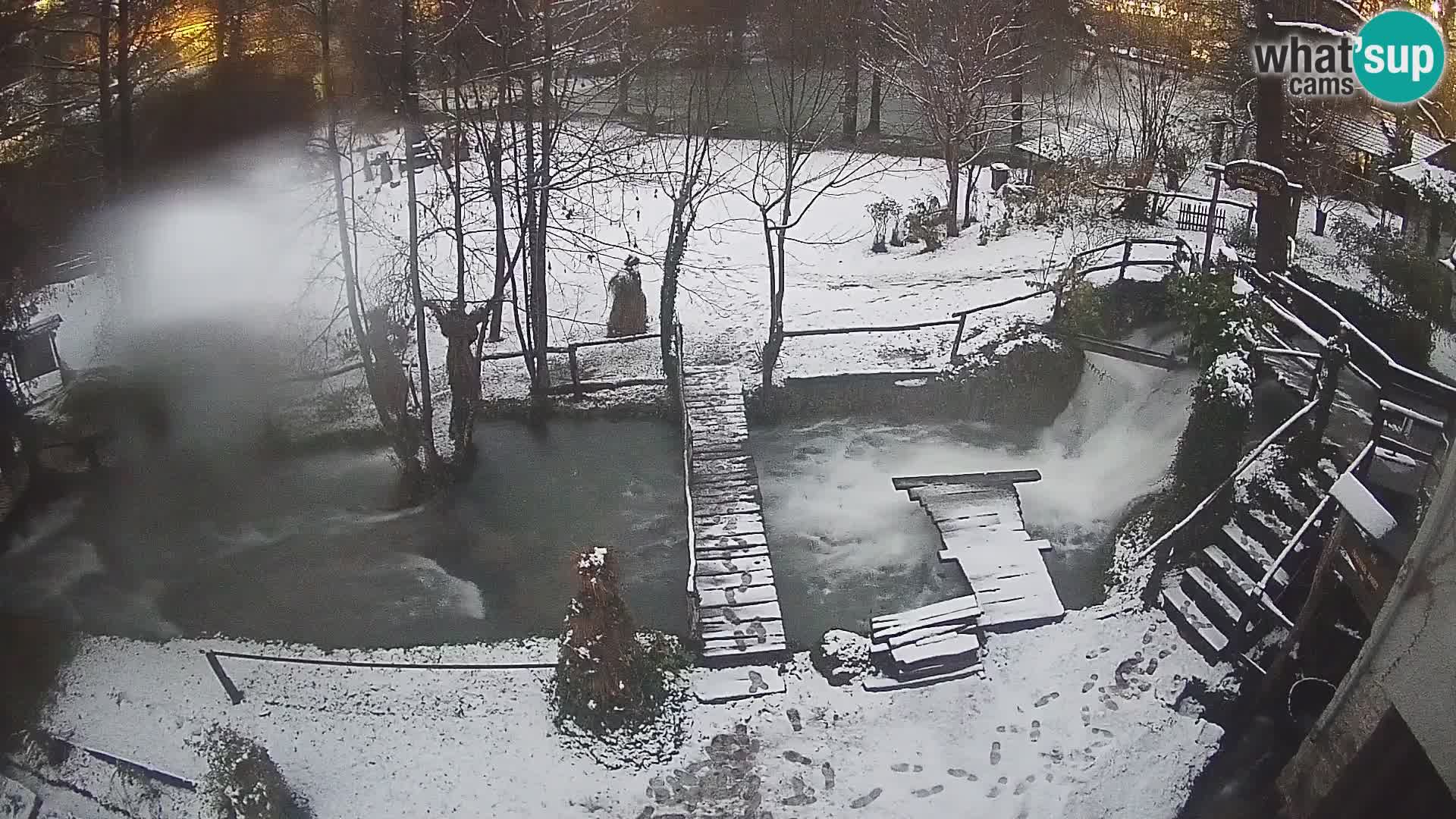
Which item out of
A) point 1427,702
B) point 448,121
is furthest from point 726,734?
point 448,121

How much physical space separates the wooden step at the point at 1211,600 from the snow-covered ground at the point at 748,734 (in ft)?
1.20

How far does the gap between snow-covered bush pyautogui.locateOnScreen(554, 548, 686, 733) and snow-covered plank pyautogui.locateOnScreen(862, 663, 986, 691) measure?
1.82 m

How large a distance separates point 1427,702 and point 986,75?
50.7ft

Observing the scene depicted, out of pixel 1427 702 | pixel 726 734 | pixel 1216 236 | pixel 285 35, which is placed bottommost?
pixel 726 734

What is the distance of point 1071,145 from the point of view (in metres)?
22.0

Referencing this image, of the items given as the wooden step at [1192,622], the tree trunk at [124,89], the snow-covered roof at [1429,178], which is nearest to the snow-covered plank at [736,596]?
the wooden step at [1192,622]

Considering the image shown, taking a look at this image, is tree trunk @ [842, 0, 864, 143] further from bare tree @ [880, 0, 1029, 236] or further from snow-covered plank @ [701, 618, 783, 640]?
snow-covered plank @ [701, 618, 783, 640]

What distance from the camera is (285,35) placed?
1495 cm

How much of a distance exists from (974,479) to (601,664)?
16.2 ft

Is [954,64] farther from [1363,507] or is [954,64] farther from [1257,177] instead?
[1363,507]

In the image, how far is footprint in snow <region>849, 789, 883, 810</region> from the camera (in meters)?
7.55

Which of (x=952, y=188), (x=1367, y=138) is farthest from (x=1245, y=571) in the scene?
(x=1367, y=138)

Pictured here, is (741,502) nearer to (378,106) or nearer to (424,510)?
(424,510)

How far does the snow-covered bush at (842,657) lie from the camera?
874 centimetres
